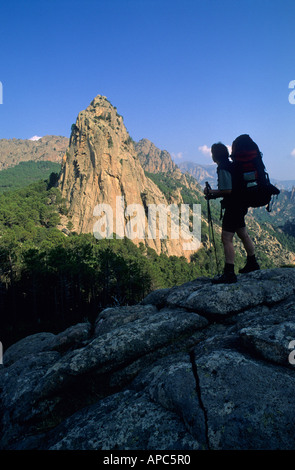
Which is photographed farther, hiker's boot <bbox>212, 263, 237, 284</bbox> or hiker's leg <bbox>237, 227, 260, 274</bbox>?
hiker's leg <bbox>237, 227, 260, 274</bbox>

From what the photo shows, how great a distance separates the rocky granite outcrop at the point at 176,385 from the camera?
300 centimetres

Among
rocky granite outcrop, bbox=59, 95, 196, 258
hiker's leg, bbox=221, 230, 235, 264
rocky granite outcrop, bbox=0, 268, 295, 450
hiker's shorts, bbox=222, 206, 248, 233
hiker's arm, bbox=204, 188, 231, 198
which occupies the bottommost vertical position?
rocky granite outcrop, bbox=0, 268, 295, 450

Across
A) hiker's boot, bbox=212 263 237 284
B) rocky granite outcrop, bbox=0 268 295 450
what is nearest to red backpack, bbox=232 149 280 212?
hiker's boot, bbox=212 263 237 284

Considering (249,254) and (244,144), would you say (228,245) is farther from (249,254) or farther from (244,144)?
(244,144)

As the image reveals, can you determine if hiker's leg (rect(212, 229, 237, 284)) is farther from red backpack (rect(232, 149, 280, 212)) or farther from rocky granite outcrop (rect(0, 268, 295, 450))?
red backpack (rect(232, 149, 280, 212))

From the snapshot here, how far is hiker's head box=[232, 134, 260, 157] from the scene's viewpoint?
593 centimetres

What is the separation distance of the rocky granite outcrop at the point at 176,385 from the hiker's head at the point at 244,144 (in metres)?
3.71

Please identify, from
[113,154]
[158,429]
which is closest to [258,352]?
[158,429]

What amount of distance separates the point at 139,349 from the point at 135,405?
1.70 meters

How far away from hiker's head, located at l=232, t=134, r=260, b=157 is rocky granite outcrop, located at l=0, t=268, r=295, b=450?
3712mm

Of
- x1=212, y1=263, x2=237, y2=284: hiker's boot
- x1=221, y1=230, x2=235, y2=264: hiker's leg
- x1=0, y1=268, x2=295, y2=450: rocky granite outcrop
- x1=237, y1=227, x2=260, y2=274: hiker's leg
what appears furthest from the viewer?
x1=237, y1=227, x2=260, y2=274: hiker's leg

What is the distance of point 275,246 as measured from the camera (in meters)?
166

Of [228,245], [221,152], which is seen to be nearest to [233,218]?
[228,245]

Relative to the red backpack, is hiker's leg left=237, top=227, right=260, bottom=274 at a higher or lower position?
lower
